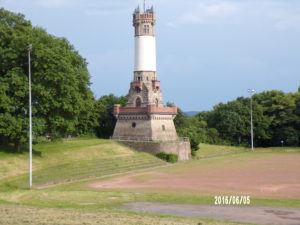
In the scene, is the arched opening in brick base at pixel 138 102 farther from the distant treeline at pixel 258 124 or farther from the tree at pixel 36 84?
the tree at pixel 36 84

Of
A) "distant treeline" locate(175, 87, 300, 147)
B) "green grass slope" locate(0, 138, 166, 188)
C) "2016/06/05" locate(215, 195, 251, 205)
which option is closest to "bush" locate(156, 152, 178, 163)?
"green grass slope" locate(0, 138, 166, 188)

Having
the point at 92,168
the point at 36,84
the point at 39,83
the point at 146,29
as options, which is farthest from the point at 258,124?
the point at 36,84

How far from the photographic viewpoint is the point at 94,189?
121 ft

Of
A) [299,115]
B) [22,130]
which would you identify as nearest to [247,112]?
[299,115]

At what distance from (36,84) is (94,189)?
13146 mm

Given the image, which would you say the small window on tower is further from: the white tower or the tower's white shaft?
the tower's white shaft

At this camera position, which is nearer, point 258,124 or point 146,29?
point 146,29

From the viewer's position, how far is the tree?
43.1m

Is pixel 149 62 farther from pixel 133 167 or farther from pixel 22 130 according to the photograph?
pixel 22 130

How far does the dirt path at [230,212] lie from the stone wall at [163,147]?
33.4 metres

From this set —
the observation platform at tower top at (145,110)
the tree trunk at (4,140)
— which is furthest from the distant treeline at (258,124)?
the tree trunk at (4,140)

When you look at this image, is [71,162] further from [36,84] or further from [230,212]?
[230,212]

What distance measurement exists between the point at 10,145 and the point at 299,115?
6005cm

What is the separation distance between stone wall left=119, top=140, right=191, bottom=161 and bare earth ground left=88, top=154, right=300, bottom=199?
174 inches
